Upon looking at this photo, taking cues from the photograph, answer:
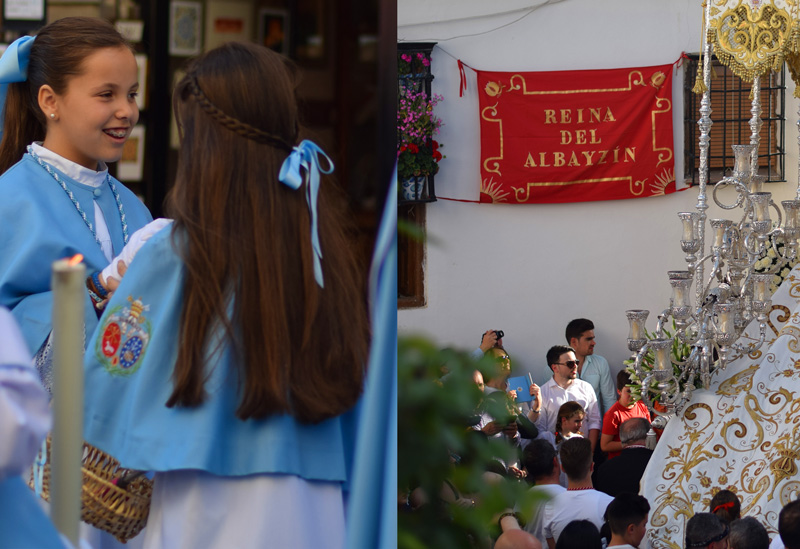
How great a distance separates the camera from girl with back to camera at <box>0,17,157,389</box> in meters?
1.49

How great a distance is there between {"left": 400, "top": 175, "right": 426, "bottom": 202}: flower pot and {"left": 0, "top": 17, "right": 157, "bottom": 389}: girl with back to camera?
0.46 meters

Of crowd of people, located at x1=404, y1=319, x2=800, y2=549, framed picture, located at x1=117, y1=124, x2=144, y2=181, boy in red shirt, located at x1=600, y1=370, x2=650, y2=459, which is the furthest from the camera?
boy in red shirt, located at x1=600, y1=370, x2=650, y2=459

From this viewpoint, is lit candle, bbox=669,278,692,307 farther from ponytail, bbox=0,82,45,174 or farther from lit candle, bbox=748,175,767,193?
ponytail, bbox=0,82,45,174

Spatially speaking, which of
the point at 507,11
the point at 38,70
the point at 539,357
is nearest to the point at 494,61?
the point at 507,11

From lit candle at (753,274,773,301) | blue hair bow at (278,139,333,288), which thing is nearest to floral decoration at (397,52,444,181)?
blue hair bow at (278,139,333,288)

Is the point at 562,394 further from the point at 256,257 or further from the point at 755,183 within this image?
the point at 256,257

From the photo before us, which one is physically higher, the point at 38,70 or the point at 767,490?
the point at 38,70

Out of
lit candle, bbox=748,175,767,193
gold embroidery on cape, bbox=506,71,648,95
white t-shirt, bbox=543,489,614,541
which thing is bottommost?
white t-shirt, bbox=543,489,614,541

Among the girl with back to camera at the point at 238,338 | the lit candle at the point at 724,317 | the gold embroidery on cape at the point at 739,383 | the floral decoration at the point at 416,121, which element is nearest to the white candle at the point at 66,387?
the girl with back to camera at the point at 238,338

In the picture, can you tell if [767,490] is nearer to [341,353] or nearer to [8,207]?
[341,353]

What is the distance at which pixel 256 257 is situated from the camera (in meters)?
1.26

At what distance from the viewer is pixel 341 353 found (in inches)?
51.0

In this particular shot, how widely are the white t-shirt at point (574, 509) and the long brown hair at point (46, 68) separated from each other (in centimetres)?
180

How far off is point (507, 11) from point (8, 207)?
147 cm
